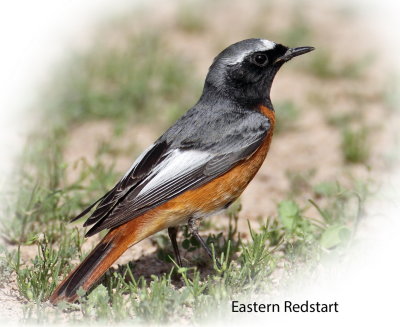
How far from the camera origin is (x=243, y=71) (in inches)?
244

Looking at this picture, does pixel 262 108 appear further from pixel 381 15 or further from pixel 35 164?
pixel 381 15

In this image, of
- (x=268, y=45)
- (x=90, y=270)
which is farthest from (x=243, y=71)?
(x=90, y=270)

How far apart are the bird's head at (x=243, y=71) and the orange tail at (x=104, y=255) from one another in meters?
1.44

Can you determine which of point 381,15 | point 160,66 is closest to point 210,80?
point 160,66

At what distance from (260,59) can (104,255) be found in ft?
7.52

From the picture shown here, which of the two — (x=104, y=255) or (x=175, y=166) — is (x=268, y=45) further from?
(x=104, y=255)

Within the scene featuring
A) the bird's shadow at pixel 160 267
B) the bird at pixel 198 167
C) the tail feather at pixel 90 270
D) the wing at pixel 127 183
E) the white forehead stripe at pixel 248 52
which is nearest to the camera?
the tail feather at pixel 90 270

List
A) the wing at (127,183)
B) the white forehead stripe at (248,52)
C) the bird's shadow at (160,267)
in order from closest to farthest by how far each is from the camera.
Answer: the wing at (127,183), the bird's shadow at (160,267), the white forehead stripe at (248,52)

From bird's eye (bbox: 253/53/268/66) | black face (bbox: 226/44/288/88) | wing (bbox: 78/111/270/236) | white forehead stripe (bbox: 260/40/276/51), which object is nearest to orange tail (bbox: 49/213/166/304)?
wing (bbox: 78/111/270/236)

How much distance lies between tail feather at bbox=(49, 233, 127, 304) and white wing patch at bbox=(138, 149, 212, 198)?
463 mm

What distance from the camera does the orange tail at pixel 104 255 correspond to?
16.7 feet

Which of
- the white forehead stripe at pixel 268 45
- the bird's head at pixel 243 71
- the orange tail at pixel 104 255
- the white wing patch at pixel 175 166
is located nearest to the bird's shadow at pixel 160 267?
the orange tail at pixel 104 255

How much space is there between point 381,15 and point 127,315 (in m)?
9.31

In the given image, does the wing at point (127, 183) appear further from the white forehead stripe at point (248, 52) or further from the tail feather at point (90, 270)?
the white forehead stripe at point (248, 52)
